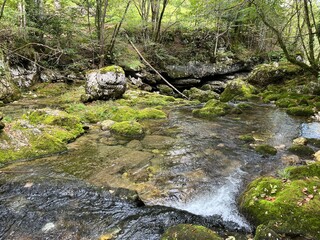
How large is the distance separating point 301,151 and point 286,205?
322 centimetres

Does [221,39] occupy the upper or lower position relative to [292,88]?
upper

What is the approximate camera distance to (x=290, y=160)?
18.1 feet

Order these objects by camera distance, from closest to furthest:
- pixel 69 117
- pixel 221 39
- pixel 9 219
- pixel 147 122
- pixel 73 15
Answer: pixel 9 219, pixel 69 117, pixel 147 122, pixel 73 15, pixel 221 39

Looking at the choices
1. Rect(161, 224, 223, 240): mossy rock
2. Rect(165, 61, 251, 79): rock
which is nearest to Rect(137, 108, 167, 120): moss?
Rect(161, 224, 223, 240): mossy rock

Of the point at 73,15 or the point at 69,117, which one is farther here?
the point at 73,15

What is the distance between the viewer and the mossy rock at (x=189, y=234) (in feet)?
9.33

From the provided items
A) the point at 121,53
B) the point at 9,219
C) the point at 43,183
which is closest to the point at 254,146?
the point at 43,183

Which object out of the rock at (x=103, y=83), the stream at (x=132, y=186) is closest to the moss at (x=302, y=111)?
the stream at (x=132, y=186)

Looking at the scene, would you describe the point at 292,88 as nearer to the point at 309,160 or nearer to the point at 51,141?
→ the point at 309,160

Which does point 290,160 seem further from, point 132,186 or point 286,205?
point 132,186

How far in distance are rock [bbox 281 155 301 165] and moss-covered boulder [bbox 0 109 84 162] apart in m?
5.16

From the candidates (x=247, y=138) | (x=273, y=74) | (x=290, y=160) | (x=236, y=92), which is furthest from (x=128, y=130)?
(x=273, y=74)

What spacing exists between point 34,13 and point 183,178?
14.4 m

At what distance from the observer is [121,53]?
714 inches
